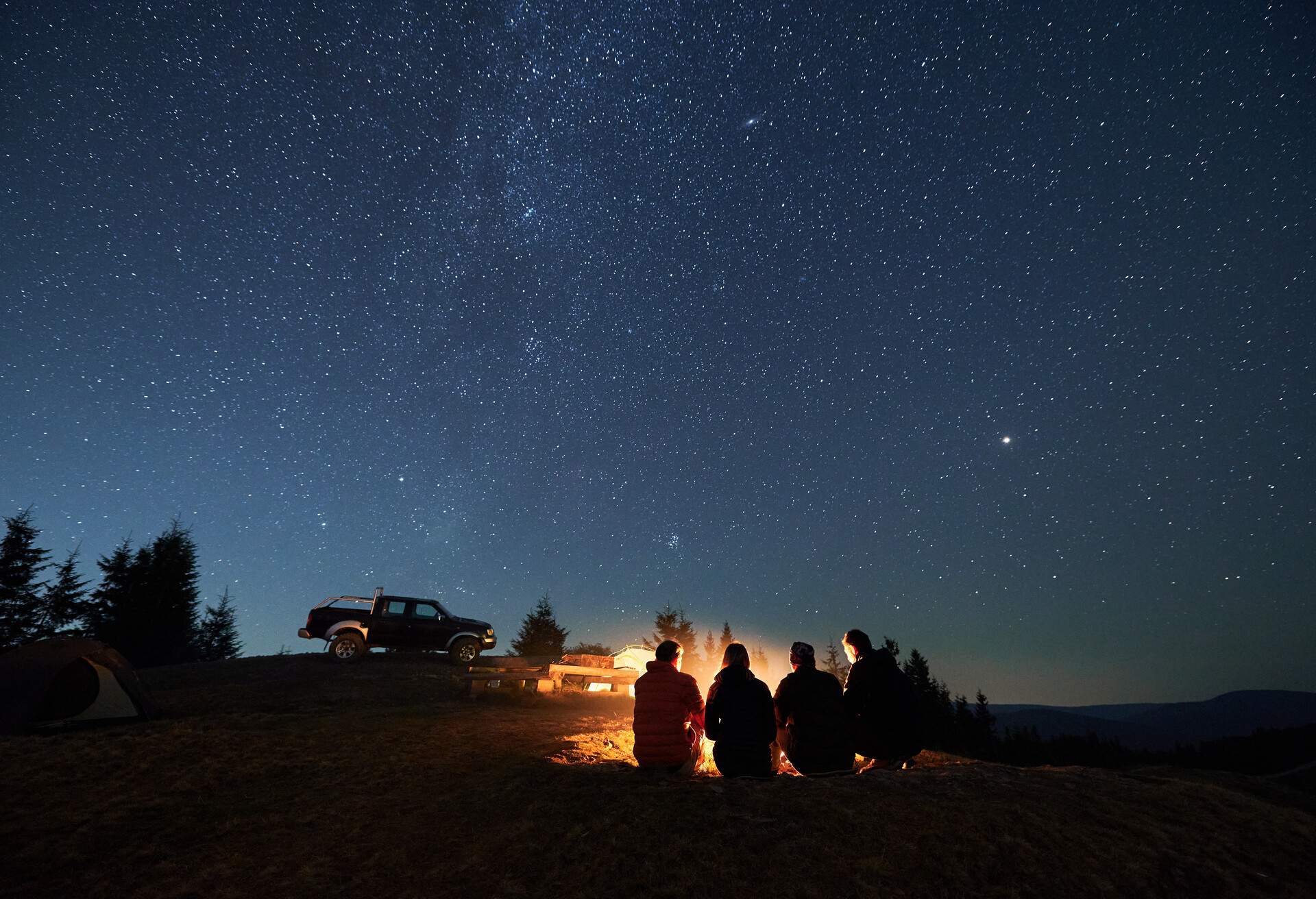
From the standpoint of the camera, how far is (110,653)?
10188 millimetres

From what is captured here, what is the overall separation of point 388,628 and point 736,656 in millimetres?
15779

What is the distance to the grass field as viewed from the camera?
12.7 ft

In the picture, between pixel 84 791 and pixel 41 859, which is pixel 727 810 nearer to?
pixel 41 859

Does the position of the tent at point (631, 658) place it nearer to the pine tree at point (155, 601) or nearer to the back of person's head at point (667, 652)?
the back of person's head at point (667, 652)

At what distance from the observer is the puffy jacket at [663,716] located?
607 centimetres

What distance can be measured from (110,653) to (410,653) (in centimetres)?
891

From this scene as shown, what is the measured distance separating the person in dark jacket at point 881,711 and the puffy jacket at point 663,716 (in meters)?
1.83

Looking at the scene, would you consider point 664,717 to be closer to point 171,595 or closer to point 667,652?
point 667,652

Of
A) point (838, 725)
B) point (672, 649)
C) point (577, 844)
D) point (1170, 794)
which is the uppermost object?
point (672, 649)

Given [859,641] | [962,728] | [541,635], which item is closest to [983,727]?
[962,728]

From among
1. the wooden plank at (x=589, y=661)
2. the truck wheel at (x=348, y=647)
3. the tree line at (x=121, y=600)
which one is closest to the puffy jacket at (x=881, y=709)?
the wooden plank at (x=589, y=661)

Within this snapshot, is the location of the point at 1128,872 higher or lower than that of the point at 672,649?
lower

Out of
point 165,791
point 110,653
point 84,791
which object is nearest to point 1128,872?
point 165,791

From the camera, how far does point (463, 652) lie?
18.8 m
